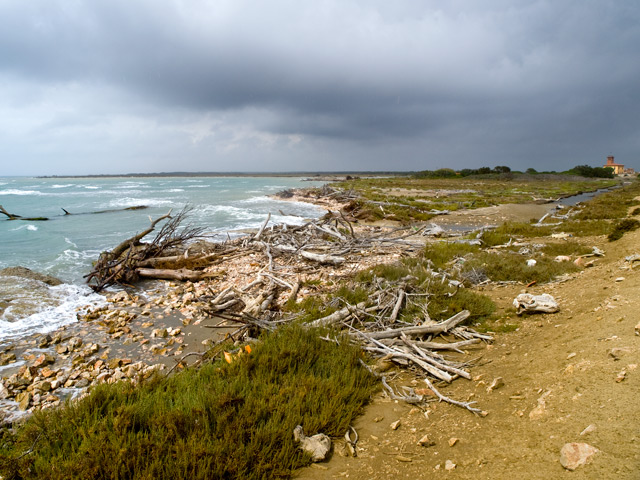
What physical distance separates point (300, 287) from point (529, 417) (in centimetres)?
606

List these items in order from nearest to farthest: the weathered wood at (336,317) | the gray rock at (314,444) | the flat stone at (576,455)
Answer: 1. the flat stone at (576,455)
2. the gray rock at (314,444)
3. the weathered wood at (336,317)

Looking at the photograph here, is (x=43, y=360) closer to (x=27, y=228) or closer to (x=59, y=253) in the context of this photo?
(x=59, y=253)

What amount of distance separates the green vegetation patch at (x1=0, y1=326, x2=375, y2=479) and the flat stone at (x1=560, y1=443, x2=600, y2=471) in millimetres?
2053

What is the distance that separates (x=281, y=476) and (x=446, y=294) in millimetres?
5103

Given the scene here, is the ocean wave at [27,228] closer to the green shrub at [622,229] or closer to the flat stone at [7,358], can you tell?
the flat stone at [7,358]

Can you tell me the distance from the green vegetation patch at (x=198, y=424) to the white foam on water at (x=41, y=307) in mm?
4836

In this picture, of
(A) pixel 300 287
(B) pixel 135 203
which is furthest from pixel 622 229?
(B) pixel 135 203

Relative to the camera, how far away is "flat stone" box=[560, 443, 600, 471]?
98.6 inches

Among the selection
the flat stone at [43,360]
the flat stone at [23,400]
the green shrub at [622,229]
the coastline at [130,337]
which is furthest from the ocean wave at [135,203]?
the green shrub at [622,229]

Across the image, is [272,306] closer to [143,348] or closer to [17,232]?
[143,348]

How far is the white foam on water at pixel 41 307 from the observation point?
7.39m

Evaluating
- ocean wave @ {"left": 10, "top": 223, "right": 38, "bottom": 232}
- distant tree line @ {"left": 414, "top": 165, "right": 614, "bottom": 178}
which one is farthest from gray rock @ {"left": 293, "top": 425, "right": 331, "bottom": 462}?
distant tree line @ {"left": 414, "top": 165, "right": 614, "bottom": 178}

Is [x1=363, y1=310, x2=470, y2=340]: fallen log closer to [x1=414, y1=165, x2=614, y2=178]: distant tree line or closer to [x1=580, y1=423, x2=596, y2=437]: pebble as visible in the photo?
[x1=580, y1=423, x2=596, y2=437]: pebble

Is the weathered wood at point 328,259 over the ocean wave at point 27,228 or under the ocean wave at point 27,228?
over
